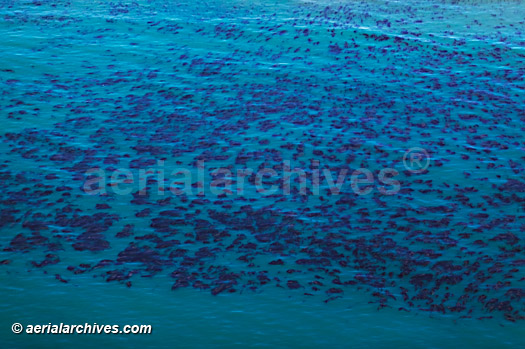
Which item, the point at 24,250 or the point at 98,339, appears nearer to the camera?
the point at 98,339

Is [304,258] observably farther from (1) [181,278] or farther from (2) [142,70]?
(2) [142,70]

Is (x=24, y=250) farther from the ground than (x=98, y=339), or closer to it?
farther from the ground

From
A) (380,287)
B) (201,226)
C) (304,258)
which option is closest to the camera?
(380,287)

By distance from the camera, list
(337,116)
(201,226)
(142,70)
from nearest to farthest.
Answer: (201,226) < (337,116) < (142,70)

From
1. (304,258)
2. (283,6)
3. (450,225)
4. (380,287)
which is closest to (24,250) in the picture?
(304,258)

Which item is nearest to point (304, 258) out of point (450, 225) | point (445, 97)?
point (450, 225)

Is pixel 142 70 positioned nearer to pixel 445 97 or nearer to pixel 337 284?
pixel 445 97

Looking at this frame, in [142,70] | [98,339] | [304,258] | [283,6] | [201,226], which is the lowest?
[98,339]
